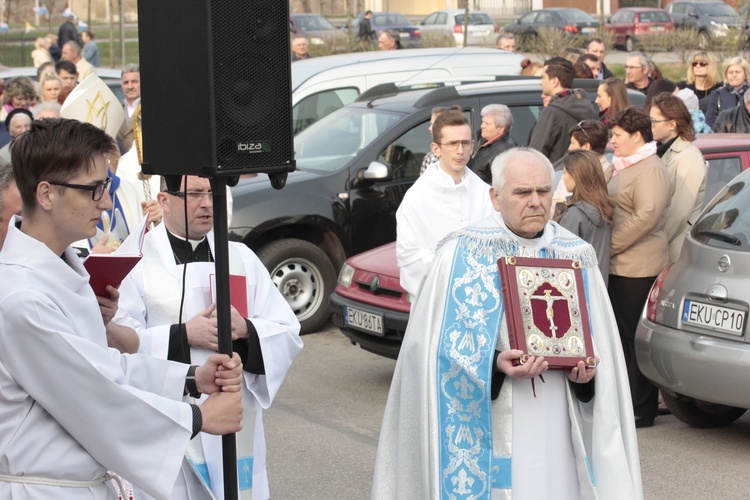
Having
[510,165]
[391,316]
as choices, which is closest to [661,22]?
[391,316]

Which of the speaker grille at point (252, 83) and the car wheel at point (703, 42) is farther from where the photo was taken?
the car wheel at point (703, 42)

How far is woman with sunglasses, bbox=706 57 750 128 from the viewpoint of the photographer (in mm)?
12102

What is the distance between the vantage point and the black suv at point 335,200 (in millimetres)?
9867

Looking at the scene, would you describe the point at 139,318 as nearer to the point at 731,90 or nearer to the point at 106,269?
the point at 106,269

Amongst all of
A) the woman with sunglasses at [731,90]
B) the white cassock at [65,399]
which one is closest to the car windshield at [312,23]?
the woman with sunglasses at [731,90]

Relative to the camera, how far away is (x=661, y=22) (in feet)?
128

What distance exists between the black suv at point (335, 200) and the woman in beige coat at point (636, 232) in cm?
294

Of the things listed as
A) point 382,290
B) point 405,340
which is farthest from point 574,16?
point 405,340

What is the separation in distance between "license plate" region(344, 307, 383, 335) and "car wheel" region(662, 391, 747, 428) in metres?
2.06

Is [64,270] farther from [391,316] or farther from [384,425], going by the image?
[391,316]

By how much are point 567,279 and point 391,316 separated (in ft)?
12.3

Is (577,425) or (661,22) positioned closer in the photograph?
(577,425)

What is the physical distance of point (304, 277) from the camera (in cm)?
1004

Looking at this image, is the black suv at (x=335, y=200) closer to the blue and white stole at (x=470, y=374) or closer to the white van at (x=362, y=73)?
the white van at (x=362, y=73)
